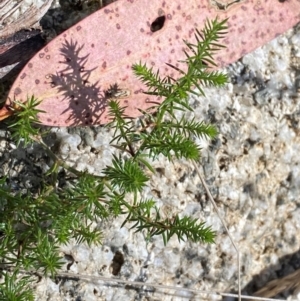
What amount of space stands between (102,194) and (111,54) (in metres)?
0.54

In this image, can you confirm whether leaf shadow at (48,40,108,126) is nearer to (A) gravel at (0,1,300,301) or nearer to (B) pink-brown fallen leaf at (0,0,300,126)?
(B) pink-brown fallen leaf at (0,0,300,126)

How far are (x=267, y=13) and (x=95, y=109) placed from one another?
814 mm

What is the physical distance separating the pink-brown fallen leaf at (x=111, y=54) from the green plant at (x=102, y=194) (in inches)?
3.1

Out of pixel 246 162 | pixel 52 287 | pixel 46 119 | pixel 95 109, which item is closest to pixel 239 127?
pixel 246 162

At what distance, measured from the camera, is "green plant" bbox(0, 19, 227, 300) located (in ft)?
7.37

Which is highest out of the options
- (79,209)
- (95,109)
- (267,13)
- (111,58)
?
(267,13)

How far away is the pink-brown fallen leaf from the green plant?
8cm

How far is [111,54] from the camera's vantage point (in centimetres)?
245

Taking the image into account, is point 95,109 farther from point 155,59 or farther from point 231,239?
point 231,239

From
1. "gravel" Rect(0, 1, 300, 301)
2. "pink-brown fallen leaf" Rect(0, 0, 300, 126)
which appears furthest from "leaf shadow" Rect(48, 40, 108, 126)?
"gravel" Rect(0, 1, 300, 301)

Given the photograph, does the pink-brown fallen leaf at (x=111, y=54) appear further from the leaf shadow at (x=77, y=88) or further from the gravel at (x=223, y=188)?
the gravel at (x=223, y=188)

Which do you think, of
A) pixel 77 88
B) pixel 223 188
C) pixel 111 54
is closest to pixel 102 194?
pixel 77 88

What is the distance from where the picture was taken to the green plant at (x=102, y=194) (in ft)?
7.37

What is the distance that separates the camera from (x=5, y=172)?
8.24 feet
